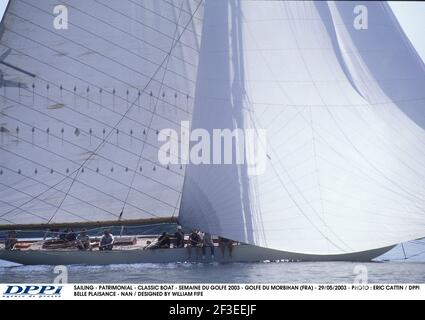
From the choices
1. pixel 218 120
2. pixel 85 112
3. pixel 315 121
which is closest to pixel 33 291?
pixel 218 120

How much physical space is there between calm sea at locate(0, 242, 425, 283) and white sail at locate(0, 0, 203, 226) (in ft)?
6.80

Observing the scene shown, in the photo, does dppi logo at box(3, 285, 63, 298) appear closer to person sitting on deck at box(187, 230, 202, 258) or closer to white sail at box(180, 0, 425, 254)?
white sail at box(180, 0, 425, 254)

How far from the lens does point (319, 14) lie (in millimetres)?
21531

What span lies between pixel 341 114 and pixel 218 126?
10.0ft

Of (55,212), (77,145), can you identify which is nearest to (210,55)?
(77,145)

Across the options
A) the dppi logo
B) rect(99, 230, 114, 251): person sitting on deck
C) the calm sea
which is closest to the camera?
the dppi logo

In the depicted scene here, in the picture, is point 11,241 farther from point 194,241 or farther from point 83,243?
point 194,241

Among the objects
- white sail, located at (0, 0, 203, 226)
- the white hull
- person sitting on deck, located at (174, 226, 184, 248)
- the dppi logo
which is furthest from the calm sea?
the dppi logo

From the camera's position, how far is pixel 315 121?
21.0m

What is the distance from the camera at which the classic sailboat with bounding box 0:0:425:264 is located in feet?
67.6

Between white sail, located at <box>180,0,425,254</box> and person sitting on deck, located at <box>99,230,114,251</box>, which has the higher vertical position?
white sail, located at <box>180,0,425,254</box>

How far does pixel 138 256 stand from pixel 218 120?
17.1 ft

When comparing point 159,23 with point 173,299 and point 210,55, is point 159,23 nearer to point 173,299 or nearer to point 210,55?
point 210,55

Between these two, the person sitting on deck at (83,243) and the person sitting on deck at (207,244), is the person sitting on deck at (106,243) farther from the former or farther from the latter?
the person sitting on deck at (207,244)
